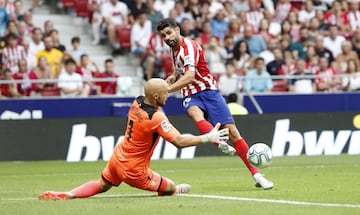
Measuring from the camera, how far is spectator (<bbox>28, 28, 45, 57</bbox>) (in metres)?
23.7

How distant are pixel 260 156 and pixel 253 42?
Answer: 44.1 ft

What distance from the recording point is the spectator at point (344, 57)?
2633 centimetres

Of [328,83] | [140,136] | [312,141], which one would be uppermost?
[140,136]

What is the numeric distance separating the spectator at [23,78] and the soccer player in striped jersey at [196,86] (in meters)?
8.68

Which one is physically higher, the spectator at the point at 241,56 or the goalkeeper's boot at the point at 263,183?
the goalkeeper's boot at the point at 263,183

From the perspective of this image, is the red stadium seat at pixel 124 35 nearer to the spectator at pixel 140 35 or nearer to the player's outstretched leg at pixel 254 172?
the spectator at pixel 140 35

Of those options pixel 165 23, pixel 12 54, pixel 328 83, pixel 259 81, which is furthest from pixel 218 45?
pixel 165 23

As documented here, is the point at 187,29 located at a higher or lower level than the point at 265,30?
higher

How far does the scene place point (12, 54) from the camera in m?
23.1

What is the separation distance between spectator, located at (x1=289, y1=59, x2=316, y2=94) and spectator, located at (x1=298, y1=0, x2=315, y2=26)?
3414mm

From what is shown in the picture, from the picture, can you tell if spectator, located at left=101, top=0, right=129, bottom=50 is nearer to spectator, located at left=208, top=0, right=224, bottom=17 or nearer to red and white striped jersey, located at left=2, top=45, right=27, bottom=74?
spectator, located at left=208, top=0, right=224, bottom=17

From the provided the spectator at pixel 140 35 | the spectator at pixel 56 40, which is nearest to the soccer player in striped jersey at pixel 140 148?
the spectator at pixel 56 40

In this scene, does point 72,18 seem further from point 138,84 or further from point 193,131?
point 193,131

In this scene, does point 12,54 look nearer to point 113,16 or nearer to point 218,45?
point 113,16
